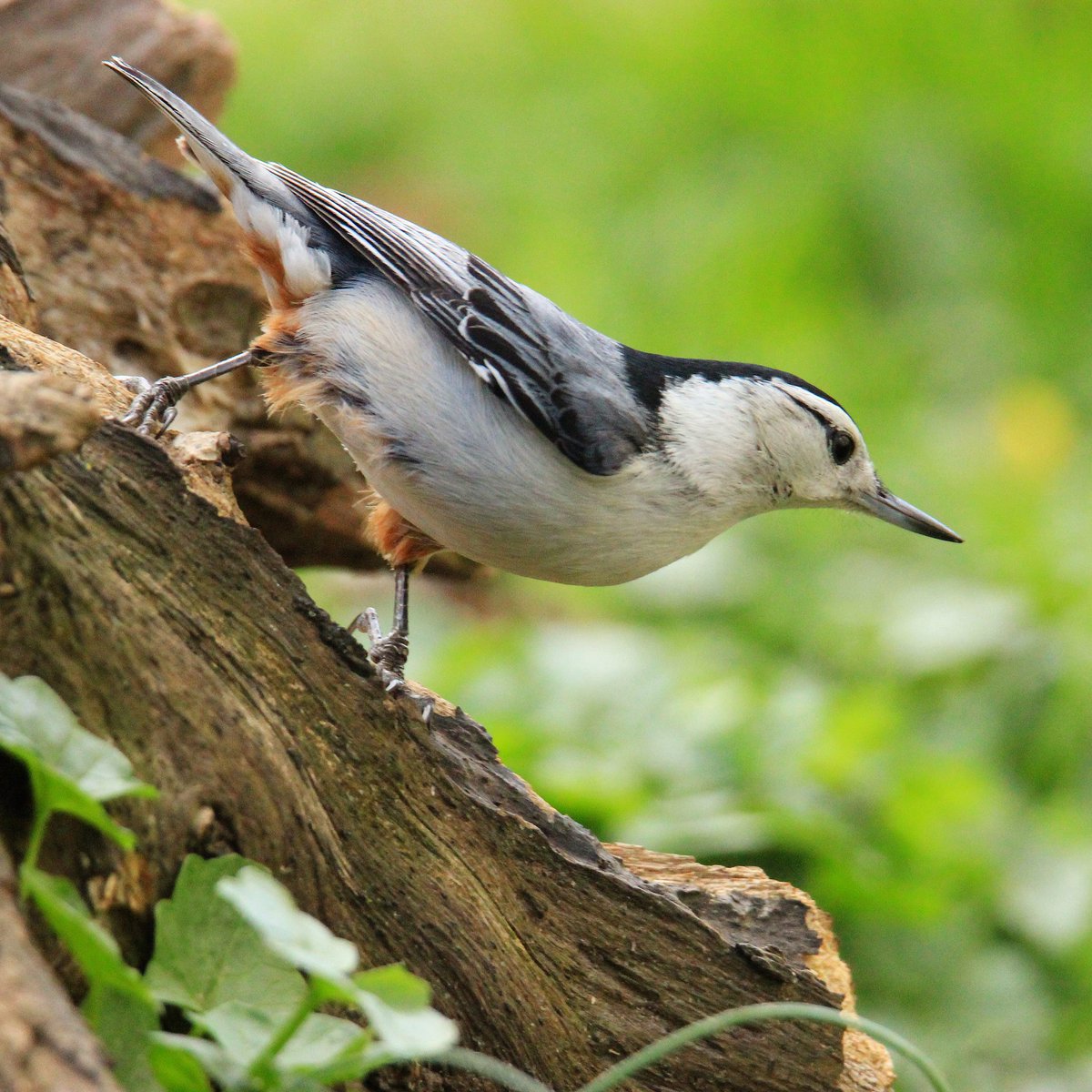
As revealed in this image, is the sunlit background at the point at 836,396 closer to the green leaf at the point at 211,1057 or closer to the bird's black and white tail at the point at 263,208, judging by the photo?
the bird's black and white tail at the point at 263,208

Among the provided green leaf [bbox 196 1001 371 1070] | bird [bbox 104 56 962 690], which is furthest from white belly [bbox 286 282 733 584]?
green leaf [bbox 196 1001 371 1070]

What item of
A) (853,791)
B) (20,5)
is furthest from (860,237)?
(20,5)

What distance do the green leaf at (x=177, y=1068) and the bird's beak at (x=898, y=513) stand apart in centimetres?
235

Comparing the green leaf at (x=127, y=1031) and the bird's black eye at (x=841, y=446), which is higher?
the bird's black eye at (x=841, y=446)

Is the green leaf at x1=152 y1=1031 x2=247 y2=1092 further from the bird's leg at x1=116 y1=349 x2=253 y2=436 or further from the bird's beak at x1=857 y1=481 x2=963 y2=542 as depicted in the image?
the bird's beak at x1=857 y1=481 x2=963 y2=542

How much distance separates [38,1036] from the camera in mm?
1457

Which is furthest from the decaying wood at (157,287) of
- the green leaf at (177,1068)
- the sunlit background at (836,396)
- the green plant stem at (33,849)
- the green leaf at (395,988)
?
the green leaf at (395,988)

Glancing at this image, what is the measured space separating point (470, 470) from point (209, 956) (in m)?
1.26

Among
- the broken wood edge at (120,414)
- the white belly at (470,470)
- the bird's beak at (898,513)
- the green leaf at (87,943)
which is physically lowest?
the green leaf at (87,943)

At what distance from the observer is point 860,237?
784cm

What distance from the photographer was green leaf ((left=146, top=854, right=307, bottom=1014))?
71.9 inches

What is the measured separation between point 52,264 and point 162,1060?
97.2 inches

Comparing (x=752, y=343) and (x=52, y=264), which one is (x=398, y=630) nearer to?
(x=52, y=264)

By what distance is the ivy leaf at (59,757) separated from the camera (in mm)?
1646
